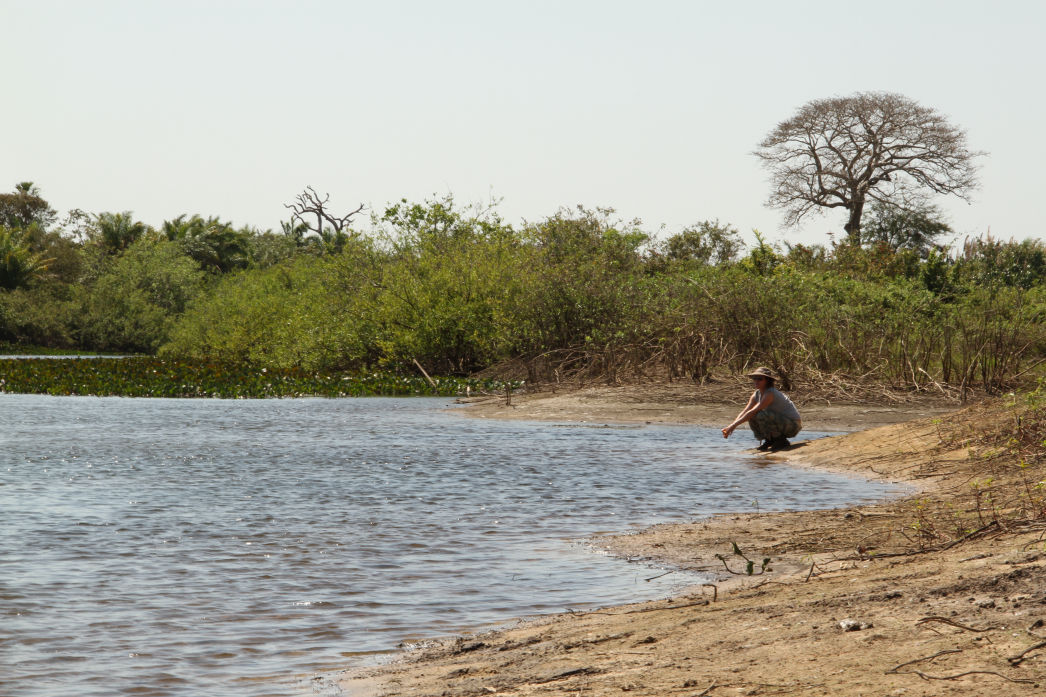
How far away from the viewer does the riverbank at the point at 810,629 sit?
4.56m

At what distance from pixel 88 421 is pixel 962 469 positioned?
1876 centimetres

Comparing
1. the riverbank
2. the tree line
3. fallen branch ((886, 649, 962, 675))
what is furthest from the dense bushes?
fallen branch ((886, 649, 962, 675))

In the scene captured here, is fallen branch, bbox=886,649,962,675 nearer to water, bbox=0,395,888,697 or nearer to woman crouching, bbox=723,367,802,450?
water, bbox=0,395,888,697

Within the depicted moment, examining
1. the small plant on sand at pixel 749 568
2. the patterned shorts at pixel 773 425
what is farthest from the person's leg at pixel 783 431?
the small plant on sand at pixel 749 568

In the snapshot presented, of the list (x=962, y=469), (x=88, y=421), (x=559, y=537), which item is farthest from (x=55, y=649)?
(x=88, y=421)

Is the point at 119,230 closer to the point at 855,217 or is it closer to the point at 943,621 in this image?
the point at 855,217

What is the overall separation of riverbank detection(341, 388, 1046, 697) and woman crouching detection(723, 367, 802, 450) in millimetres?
7515

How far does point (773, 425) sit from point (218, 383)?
73.9 ft

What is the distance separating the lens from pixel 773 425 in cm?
1739

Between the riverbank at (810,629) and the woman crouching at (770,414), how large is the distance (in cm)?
752

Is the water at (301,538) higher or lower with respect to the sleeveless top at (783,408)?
lower

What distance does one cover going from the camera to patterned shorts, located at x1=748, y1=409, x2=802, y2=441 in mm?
17359

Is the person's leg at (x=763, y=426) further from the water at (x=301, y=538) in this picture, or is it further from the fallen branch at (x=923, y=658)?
the fallen branch at (x=923, y=658)

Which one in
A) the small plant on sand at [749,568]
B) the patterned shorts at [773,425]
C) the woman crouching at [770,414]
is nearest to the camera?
the small plant on sand at [749,568]
